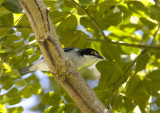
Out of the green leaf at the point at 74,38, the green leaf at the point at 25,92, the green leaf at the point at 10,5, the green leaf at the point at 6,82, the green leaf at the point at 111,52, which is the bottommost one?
the green leaf at the point at 25,92

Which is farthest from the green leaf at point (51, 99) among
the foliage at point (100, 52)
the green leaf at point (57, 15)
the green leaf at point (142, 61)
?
the green leaf at point (142, 61)

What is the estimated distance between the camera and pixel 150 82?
373 cm

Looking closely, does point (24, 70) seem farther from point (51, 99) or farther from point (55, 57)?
point (55, 57)

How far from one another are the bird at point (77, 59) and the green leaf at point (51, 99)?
745 millimetres

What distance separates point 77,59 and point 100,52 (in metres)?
0.47

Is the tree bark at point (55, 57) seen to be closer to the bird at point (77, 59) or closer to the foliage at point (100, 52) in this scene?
the foliage at point (100, 52)

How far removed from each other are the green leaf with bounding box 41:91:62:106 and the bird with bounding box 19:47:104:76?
75cm

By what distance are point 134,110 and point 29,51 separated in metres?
1.72

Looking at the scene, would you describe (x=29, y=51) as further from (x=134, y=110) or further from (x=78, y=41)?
(x=134, y=110)

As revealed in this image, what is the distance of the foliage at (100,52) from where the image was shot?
3.35m

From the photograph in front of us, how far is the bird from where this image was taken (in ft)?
13.7

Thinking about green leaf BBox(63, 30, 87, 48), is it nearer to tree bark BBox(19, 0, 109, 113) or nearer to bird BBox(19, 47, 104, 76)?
bird BBox(19, 47, 104, 76)

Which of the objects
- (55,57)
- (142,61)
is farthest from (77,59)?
(55,57)

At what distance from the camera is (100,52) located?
3990mm
